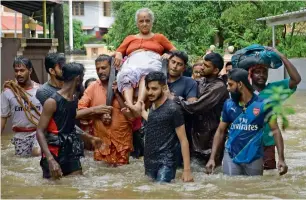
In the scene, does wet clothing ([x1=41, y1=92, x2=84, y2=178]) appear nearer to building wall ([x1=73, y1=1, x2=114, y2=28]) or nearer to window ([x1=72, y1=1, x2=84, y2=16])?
window ([x1=72, y1=1, x2=84, y2=16])

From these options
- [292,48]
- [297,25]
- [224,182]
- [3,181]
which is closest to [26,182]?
[3,181]

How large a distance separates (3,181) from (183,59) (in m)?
2.51

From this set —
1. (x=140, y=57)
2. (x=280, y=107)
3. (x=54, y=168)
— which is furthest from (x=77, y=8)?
(x=280, y=107)

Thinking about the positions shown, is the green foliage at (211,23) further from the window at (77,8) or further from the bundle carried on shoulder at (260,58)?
the window at (77,8)

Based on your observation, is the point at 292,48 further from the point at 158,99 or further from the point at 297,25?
the point at 158,99

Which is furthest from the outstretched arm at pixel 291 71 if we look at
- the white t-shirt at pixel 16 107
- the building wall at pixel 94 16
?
the building wall at pixel 94 16

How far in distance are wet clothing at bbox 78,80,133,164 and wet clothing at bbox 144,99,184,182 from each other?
140 centimetres

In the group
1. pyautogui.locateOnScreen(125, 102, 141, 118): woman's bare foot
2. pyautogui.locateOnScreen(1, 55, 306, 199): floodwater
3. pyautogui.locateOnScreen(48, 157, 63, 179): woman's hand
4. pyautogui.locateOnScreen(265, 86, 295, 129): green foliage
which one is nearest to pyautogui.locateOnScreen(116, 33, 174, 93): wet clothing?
pyautogui.locateOnScreen(125, 102, 141, 118): woman's bare foot

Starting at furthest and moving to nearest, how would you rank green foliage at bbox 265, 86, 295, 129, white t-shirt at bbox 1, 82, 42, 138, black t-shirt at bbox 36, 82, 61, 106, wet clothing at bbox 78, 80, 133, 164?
1. white t-shirt at bbox 1, 82, 42, 138
2. wet clothing at bbox 78, 80, 133, 164
3. black t-shirt at bbox 36, 82, 61, 106
4. green foliage at bbox 265, 86, 295, 129

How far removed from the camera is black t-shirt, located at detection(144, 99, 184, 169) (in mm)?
7055

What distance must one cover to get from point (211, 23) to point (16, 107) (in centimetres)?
2232

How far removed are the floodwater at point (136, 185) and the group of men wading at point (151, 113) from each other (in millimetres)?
122

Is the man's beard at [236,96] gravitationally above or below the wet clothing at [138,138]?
above

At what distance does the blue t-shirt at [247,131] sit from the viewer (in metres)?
7.13
